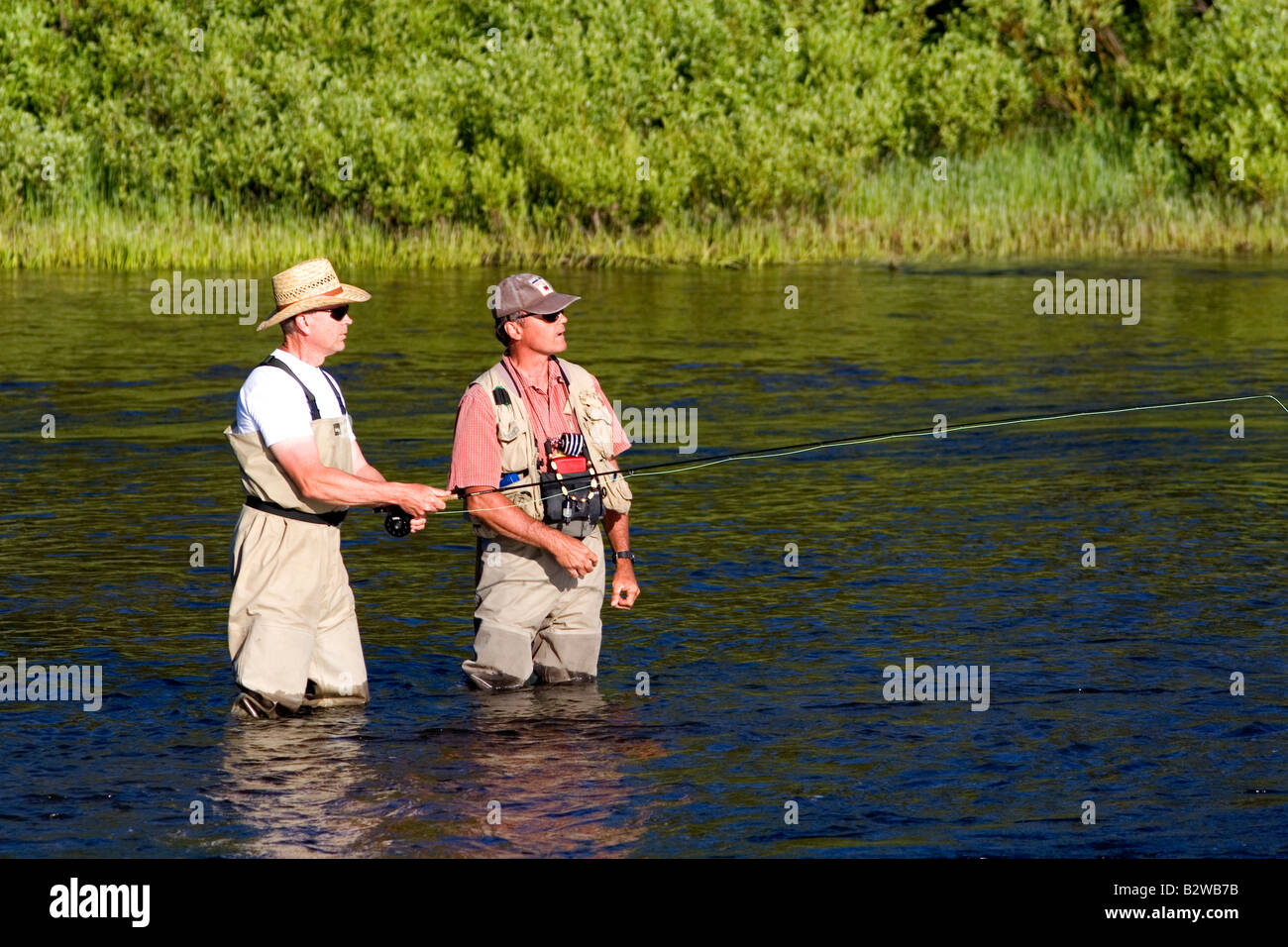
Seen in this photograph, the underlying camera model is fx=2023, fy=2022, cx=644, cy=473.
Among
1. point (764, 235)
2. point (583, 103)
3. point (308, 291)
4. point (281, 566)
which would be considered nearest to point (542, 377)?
point (308, 291)

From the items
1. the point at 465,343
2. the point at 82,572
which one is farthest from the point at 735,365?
the point at 82,572

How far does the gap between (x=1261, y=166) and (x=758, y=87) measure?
778 centimetres

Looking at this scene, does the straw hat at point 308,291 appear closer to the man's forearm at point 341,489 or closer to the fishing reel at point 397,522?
the man's forearm at point 341,489

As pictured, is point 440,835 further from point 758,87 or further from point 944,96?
point 944,96

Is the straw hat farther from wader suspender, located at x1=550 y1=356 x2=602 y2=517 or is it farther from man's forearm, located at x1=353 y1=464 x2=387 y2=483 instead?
wader suspender, located at x1=550 y1=356 x2=602 y2=517

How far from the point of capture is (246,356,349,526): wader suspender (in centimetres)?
702

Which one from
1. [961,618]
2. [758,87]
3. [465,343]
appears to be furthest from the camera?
[758,87]

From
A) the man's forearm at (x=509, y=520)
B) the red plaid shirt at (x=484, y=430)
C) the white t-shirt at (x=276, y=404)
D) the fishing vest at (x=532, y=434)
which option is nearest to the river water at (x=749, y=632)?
the man's forearm at (x=509, y=520)

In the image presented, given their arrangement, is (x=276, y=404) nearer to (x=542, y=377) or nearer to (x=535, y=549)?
(x=542, y=377)

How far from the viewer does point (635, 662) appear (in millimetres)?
8578

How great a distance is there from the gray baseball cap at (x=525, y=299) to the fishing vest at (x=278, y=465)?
0.70m

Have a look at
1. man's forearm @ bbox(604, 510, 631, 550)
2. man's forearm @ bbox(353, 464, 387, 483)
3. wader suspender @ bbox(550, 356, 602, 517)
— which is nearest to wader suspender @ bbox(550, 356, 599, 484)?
wader suspender @ bbox(550, 356, 602, 517)

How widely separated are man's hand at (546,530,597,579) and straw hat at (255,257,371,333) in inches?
44.5

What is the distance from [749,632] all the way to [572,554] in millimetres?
1863
